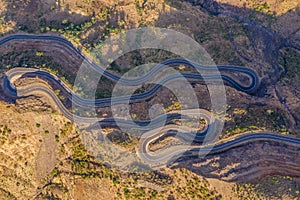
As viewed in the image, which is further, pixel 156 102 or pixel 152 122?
pixel 156 102

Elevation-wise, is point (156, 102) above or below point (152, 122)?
above

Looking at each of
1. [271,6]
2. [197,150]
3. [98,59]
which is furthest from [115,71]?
[271,6]

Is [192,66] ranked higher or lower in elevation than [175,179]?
higher

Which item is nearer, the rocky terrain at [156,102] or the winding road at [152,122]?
the rocky terrain at [156,102]

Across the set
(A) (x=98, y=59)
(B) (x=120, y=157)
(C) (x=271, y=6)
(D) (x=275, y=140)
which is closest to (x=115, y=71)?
(A) (x=98, y=59)

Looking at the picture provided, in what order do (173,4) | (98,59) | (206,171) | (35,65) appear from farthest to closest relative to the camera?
(173,4) < (98,59) < (35,65) < (206,171)

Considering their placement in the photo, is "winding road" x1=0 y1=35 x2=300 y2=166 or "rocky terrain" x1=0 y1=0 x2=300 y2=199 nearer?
"rocky terrain" x1=0 y1=0 x2=300 y2=199

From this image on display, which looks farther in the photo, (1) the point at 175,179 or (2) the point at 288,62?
(2) the point at 288,62

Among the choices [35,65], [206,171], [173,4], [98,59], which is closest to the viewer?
[206,171]

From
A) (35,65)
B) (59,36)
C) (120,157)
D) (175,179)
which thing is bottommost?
(175,179)

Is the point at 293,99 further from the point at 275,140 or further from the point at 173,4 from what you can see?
the point at 173,4
